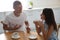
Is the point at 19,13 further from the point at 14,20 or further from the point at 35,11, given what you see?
the point at 35,11

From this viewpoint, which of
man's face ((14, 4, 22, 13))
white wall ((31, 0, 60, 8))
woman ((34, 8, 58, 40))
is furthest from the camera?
white wall ((31, 0, 60, 8))

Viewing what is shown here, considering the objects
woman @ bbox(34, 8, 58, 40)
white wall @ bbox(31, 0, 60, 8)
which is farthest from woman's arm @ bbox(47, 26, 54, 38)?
white wall @ bbox(31, 0, 60, 8)

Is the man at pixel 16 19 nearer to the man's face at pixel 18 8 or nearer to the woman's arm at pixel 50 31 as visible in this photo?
the man's face at pixel 18 8

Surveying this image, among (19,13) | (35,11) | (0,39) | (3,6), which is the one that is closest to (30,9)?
(35,11)

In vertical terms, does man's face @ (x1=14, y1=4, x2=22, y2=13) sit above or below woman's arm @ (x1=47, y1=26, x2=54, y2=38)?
above

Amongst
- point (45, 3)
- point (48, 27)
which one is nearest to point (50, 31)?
point (48, 27)

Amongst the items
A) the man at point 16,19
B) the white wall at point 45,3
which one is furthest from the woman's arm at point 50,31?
the white wall at point 45,3

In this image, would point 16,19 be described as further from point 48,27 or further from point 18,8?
point 48,27

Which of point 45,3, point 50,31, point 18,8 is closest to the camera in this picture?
point 50,31

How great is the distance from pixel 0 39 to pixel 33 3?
2612mm

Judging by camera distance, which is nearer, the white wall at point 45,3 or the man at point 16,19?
the man at point 16,19

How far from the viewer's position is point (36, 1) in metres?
4.68

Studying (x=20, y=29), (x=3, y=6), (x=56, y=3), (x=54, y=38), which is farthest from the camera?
(x=56, y=3)

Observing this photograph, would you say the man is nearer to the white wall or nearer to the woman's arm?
the woman's arm
